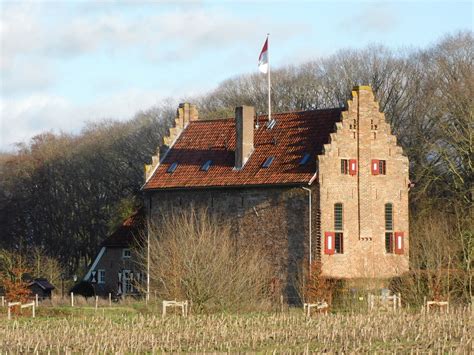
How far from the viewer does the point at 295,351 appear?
31.8 m

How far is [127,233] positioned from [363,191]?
16.0 metres

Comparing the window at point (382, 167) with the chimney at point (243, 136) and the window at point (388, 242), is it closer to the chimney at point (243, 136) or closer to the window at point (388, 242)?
the window at point (388, 242)

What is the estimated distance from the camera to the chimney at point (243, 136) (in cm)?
5869

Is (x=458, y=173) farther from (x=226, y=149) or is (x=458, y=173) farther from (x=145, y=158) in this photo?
(x=145, y=158)

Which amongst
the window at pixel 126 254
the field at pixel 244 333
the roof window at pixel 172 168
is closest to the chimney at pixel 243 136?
the roof window at pixel 172 168

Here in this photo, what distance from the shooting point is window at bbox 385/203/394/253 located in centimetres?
5722

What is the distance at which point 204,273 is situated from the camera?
49844mm

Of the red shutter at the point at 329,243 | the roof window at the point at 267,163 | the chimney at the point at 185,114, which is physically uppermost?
the chimney at the point at 185,114

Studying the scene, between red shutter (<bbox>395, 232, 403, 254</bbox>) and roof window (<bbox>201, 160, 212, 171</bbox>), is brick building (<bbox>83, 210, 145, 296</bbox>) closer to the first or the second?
roof window (<bbox>201, 160, 212, 171</bbox>)

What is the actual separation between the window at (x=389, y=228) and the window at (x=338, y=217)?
2.57 meters

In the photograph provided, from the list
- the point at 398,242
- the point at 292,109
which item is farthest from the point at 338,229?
the point at 292,109

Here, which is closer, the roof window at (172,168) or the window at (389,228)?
the window at (389,228)

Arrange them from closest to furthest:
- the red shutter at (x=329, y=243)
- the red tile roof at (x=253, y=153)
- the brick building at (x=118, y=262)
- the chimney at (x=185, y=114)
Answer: the red shutter at (x=329, y=243), the red tile roof at (x=253, y=153), the chimney at (x=185, y=114), the brick building at (x=118, y=262)

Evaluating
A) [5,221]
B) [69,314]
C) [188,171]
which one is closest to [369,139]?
[188,171]
